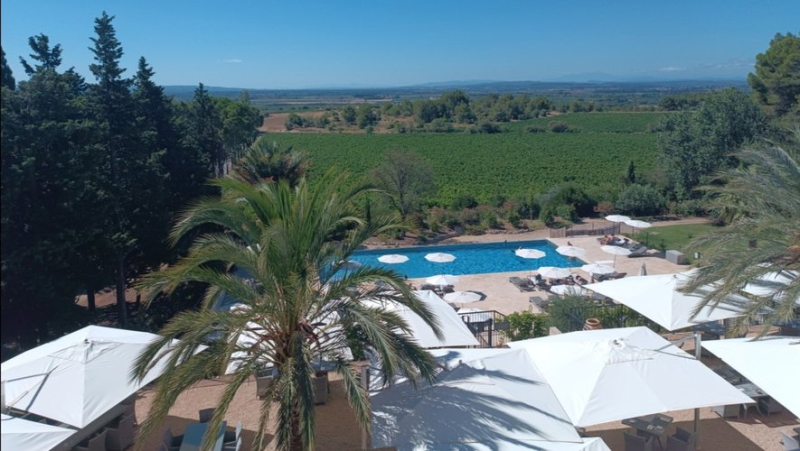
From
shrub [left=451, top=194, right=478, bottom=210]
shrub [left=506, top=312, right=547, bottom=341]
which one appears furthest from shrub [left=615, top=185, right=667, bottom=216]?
shrub [left=506, top=312, right=547, bottom=341]

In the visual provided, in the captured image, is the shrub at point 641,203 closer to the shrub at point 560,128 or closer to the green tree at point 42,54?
the green tree at point 42,54

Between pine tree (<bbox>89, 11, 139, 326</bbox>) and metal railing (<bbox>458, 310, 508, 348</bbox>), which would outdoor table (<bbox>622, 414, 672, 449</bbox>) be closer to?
metal railing (<bbox>458, 310, 508, 348</bbox>)

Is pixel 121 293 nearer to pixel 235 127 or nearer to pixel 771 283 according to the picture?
pixel 771 283

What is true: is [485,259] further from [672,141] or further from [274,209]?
[274,209]

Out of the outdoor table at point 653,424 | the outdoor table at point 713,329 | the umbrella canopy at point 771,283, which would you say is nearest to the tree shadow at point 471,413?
the outdoor table at point 653,424

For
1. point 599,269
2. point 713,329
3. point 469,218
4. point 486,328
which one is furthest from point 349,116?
point 713,329
